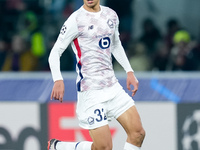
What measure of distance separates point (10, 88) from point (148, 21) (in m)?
3.28

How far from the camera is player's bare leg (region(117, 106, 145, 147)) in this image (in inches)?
233

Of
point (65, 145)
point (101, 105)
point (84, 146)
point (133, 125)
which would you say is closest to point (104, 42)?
point (101, 105)

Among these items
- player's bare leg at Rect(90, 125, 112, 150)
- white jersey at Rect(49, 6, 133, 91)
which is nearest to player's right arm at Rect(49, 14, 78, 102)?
white jersey at Rect(49, 6, 133, 91)

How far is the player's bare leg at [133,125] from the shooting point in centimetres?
593

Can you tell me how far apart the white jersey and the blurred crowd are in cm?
321

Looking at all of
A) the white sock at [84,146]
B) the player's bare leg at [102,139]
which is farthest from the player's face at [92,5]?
the white sock at [84,146]

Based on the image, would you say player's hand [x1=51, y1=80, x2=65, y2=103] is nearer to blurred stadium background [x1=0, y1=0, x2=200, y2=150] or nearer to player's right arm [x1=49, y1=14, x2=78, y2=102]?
player's right arm [x1=49, y1=14, x2=78, y2=102]

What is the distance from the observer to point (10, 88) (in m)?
7.30

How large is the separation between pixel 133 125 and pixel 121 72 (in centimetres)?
338

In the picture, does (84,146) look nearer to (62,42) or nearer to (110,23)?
(62,42)

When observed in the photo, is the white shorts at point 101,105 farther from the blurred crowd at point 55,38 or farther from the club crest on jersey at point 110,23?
the blurred crowd at point 55,38

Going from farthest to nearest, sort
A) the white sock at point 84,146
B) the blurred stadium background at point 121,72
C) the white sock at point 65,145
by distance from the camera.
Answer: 1. the blurred stadium background at point 121,72
2. the white sock at point 65,145
3. the white sock at point 84,146

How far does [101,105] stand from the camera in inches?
233

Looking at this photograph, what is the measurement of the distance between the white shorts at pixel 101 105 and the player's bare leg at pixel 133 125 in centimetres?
5
